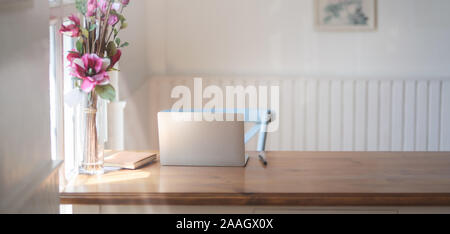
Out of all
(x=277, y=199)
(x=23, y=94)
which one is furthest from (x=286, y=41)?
(x=23, y=94)

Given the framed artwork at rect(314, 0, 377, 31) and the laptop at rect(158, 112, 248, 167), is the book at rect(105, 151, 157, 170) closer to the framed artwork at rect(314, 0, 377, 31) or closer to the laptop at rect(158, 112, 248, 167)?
the laptop at rect(158, 112, 248, 167)

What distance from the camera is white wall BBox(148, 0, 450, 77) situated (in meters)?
3.32

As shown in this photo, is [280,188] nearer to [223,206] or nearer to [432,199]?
[223,206]

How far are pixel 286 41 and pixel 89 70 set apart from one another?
216 centimetres

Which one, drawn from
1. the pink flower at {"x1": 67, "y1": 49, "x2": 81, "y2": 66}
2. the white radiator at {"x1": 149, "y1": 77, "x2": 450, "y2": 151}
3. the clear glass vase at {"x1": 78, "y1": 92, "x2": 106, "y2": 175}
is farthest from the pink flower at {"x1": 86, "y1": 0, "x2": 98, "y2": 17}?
the white radiator at {"x1": 149, "y1": 77, "x2": 450, "y2": 151}

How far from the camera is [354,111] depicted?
129 inches

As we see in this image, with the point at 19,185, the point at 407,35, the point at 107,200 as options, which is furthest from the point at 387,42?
the point at 19,185

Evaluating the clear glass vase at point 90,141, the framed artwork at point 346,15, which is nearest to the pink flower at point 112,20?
the clear glass vase at point 90,141

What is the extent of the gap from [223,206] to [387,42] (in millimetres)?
2506

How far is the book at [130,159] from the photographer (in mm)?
1529

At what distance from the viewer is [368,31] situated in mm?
3312

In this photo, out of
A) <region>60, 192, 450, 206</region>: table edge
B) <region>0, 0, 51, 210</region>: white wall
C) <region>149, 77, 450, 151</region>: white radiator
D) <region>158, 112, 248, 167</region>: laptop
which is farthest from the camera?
<region>149, 77, 450, 151</region>: white radiator

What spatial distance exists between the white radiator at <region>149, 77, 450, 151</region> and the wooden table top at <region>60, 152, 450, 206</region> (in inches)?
64.3

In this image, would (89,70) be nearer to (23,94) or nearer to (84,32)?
(84,32)
